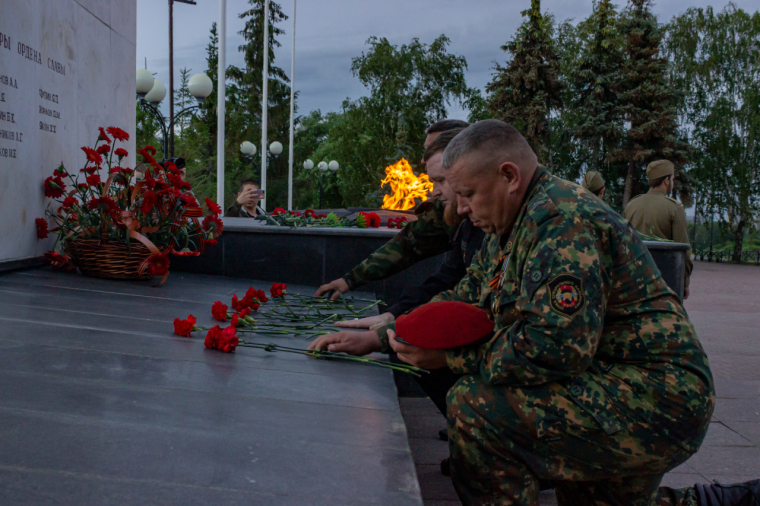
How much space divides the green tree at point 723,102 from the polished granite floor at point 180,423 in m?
29.9

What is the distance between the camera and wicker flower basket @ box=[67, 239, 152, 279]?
373 centimetres

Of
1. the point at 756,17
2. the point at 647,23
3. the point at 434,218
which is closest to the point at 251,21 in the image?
the point at 647,23

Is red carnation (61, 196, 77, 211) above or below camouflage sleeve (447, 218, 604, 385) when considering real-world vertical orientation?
above

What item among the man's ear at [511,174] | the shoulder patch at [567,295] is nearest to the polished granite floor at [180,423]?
the shoulder patch at [567,295]

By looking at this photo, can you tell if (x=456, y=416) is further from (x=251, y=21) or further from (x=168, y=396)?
(x=251, y=21)

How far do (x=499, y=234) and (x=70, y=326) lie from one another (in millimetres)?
1756

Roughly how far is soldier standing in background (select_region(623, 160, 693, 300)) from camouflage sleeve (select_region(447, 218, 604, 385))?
14.6ft

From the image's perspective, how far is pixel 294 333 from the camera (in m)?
2.72

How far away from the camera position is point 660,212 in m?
5.73

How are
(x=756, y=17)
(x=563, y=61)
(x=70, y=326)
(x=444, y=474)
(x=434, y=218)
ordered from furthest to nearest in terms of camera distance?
(x=563, y=61)
(x=756, y=17)
(x=434, y=218)
(x=444, y=474)
(x=70, y=326)

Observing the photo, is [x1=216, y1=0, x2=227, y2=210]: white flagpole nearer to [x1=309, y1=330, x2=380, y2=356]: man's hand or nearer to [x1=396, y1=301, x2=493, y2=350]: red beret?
[x1=309, y1=330, x2=380, y2=356]: man's hand

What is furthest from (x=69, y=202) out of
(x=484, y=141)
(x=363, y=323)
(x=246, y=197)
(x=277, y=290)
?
(x=246, y=197)

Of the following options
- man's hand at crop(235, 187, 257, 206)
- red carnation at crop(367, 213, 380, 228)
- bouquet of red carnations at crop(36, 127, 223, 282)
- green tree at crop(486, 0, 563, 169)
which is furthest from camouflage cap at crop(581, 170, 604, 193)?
green tree at crop(486, 0, 563, 169)

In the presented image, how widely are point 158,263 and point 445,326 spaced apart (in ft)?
8.01
